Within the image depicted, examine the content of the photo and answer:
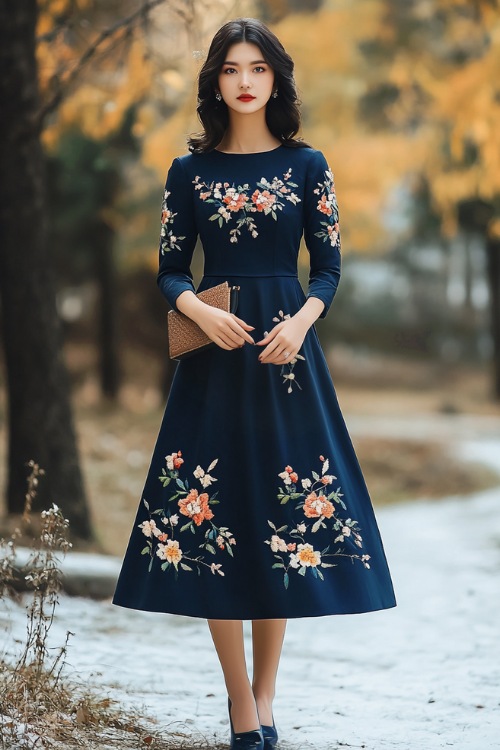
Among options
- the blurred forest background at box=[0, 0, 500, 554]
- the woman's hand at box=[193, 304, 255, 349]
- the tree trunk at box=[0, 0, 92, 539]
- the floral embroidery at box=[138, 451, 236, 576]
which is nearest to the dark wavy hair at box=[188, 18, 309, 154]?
the blurred forest background at box=[0, 0, 500, 554]

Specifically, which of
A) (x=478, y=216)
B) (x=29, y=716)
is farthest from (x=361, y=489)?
(x=478, y=216)

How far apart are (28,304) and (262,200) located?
3.01 meters

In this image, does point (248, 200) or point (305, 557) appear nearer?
point (305, 557)

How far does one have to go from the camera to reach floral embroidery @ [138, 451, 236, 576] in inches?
108

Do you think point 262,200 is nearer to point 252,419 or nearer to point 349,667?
point 252,419

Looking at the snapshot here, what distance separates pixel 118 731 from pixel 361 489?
1004 mm

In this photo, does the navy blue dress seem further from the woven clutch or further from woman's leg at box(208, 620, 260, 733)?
woman's leg at box(208, 620, 260, 733)

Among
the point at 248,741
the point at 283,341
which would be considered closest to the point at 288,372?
the point at 283,341

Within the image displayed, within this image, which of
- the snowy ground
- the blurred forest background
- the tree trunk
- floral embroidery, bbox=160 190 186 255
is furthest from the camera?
the blurred forest background

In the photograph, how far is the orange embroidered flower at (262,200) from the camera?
287cm

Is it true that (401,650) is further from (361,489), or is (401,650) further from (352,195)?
(352,195)

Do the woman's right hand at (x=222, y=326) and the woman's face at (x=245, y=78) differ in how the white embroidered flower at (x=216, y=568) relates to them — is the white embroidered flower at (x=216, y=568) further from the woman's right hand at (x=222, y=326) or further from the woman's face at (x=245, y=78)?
the woman's face at (x=245, y=78)

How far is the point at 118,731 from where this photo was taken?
9.99 ft

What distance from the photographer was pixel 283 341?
272cm
